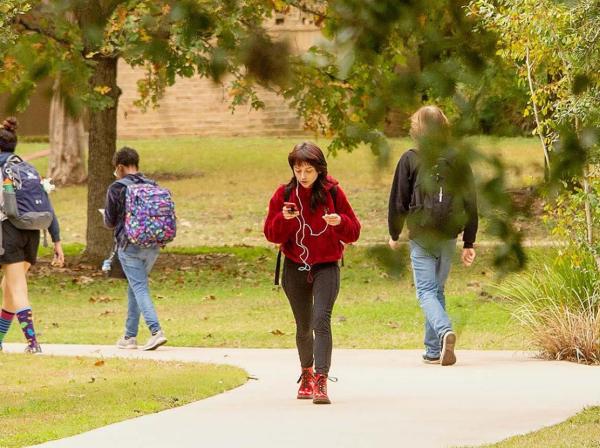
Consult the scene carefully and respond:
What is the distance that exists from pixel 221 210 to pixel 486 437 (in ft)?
75.6

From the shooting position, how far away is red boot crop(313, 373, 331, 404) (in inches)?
367

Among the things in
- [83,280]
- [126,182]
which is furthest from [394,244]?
[83,280]

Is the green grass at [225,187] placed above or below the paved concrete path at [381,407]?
below

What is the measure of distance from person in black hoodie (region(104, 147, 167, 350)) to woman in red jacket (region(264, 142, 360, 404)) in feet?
11.1

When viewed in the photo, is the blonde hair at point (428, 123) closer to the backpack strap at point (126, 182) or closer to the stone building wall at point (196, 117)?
the backpack strap at point (126, 182)

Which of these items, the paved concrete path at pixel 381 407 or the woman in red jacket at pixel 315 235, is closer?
the paved concrete path at pixel 381 407

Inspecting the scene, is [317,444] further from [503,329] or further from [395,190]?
[503,329]

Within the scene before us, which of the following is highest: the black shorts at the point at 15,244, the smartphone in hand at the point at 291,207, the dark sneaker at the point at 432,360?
the smartphone in hand at the point at 291,207

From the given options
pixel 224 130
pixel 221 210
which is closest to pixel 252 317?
pixel 221 210

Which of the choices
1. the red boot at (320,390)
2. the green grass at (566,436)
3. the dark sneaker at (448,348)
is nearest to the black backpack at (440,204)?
the green grass at (566,436)

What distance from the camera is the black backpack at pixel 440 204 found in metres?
4.48

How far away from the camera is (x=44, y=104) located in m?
5.02

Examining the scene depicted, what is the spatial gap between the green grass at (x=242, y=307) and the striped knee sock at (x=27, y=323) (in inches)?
62.9

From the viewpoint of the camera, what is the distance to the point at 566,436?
788cm
